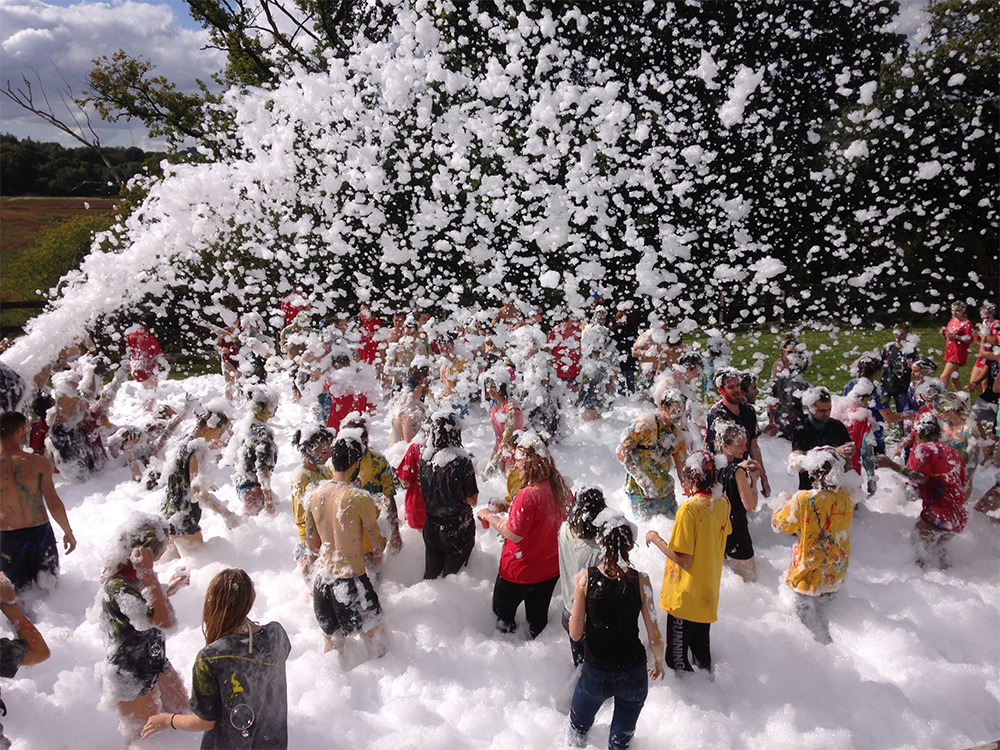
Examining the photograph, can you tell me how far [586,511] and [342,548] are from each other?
1.40 meters

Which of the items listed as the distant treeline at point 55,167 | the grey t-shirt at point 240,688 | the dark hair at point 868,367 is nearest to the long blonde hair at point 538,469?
the grey t-shirt at point 240,688

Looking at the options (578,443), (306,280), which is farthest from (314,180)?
(578,443)

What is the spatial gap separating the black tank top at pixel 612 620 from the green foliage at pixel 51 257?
17402 millimetres

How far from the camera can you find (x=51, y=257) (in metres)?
15.6

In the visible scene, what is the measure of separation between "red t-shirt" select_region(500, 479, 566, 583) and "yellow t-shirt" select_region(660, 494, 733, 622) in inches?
27.1

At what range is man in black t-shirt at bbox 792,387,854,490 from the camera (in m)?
4.38

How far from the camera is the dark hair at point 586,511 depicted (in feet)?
9.57

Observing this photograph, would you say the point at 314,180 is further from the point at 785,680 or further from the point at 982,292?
the point at 982,292

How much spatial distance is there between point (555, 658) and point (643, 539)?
4.45 ft

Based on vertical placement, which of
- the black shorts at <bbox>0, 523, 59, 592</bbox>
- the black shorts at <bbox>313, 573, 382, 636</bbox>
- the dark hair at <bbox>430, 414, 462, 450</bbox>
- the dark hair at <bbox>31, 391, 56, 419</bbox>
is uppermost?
the dark hair at <bbox>430, 414, 462, 450</bbox>

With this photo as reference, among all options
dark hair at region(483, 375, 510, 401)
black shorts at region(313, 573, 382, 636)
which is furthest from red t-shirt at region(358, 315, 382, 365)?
black shorts at region(313, 573, 382, 636)

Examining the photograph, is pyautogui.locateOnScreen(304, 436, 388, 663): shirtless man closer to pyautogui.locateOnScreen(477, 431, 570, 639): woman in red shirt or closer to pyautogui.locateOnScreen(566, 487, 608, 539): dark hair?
pyautogui.locateOnScreen(477, 431, 570, 639): woman in red shirt

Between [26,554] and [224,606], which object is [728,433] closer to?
[224,606]

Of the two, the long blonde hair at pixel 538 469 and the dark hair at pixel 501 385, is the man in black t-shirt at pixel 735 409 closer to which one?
the long blonde hair at pixel 538 469
